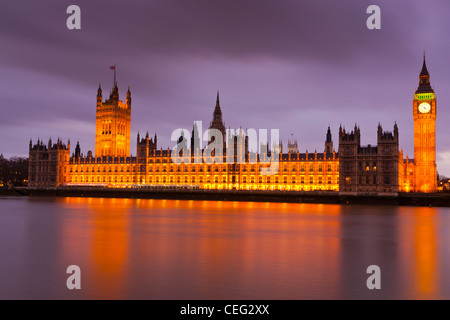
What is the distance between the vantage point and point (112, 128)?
16250cm

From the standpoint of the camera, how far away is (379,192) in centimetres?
9438

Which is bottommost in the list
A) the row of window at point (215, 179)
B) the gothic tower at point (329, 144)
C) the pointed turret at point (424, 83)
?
the row of window at point (215, 179)

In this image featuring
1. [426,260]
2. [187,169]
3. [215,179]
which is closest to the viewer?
[426,260]

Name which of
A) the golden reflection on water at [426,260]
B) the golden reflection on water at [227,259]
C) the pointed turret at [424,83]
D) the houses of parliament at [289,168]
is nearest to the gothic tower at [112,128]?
the houses of parliament at [289,168]

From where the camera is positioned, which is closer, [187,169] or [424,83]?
[424,83]

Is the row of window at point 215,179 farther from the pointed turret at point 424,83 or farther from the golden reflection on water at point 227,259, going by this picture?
the golden reflection on water at point 227,259

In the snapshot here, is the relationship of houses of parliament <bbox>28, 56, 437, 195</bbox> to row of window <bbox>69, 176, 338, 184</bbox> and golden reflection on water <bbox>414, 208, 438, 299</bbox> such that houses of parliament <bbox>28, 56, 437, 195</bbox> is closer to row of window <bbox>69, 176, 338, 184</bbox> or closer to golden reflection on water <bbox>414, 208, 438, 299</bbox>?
row of window <bbox>69, 176, 338, 184</bbox>

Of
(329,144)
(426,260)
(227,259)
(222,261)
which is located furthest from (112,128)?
(426,260)

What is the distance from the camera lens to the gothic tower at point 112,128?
16225 centimetres

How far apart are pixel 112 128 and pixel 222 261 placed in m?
146

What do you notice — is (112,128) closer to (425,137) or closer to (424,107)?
(424,107)

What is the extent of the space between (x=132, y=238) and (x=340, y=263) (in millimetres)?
16342

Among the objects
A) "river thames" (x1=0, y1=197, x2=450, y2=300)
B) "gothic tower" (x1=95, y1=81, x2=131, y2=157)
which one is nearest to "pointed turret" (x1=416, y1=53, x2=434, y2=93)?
"river thames" (x1=0, y1=197, x2=450, y2=300)

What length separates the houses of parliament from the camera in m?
97.4
